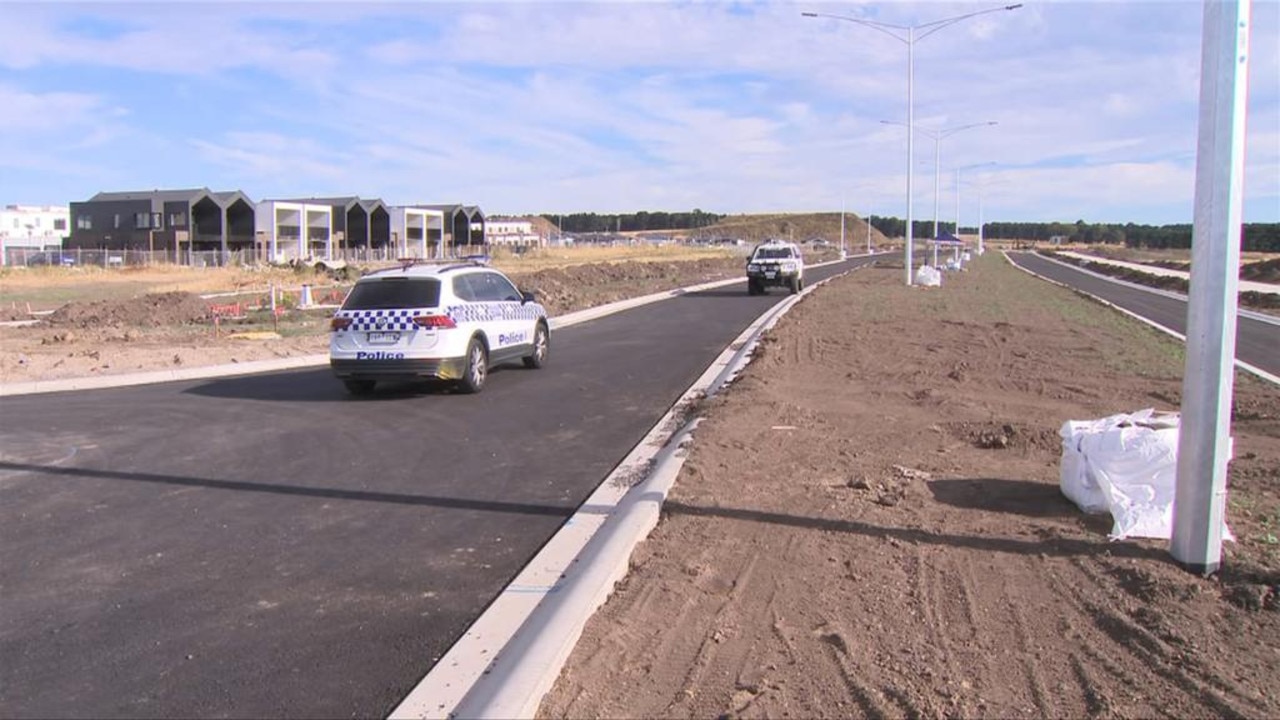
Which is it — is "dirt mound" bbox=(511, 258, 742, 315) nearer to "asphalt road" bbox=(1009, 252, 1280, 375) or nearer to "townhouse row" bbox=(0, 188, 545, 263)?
"asphalt road" bbox=(1009, 252, 1280, 375)

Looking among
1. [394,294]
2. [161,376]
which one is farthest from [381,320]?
[161,376]

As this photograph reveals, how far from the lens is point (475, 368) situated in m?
12.9

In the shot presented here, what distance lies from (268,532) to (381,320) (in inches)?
242

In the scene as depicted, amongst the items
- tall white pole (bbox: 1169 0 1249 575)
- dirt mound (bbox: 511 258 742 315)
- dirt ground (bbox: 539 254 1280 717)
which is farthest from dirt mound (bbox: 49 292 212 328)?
tall white pole (bbox: 1169 0 1249 575)

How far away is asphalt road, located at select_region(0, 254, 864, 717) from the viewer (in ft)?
14.5

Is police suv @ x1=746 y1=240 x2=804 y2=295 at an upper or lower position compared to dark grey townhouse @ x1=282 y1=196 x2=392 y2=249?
lower

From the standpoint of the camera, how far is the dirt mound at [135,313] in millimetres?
24531

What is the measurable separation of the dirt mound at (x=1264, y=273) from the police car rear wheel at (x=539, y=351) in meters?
47.0

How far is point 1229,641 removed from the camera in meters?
4.30

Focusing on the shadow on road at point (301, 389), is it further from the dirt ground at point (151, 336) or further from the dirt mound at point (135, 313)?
the dirt mound at point (135, 313)

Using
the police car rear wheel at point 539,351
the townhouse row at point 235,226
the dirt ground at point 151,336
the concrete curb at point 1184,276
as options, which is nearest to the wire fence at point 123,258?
the townhouse row at point 235,226

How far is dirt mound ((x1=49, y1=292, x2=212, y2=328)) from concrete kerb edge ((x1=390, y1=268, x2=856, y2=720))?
66.1ft

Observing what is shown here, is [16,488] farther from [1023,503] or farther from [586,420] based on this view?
[1023,503]

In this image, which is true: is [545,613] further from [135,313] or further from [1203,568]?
[135,313]
